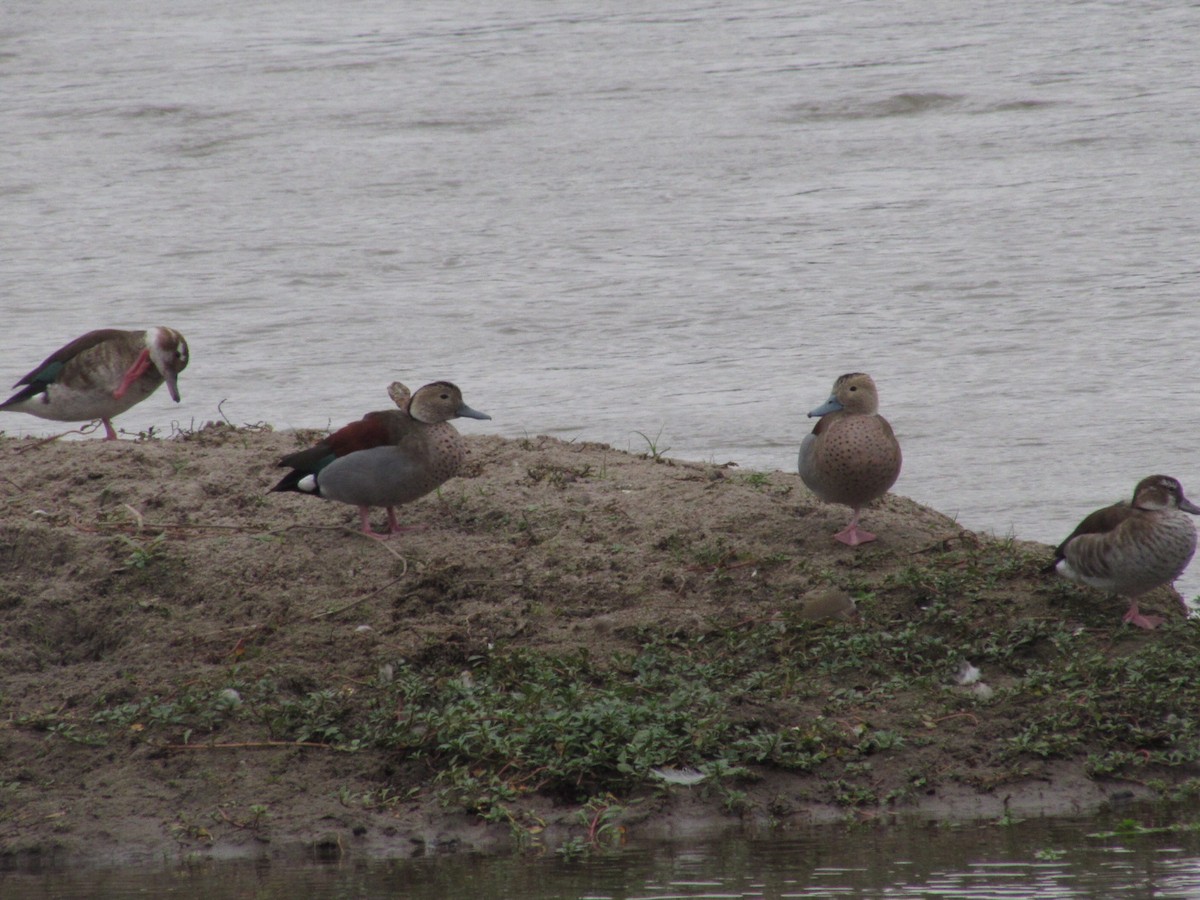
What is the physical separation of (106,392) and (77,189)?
26.4 feet

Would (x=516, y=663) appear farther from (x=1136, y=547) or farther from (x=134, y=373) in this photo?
(x=134, y=373)

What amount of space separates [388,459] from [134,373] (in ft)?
8.19

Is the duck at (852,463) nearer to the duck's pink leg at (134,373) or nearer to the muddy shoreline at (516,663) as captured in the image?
the muddy shoreline at (516,663)

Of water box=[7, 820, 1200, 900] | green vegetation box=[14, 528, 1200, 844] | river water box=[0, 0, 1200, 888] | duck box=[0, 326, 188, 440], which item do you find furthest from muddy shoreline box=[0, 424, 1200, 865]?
river water box=[0, 0, 1200, 888]

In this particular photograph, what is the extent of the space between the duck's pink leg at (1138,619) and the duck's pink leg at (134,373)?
4914mm

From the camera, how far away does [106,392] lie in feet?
26.9

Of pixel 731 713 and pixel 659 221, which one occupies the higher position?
pixel 659 221

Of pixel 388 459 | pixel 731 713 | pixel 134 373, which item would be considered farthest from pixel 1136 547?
pixel 134 373

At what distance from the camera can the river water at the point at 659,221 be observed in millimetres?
9375

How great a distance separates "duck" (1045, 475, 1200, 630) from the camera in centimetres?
568

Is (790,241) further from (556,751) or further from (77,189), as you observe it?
(556,751)

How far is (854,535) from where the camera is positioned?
21.0 ft

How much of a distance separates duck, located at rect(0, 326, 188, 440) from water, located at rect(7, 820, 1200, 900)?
399 cm

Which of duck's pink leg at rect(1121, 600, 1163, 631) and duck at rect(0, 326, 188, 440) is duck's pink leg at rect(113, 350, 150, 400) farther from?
duck's pink leg at rect(1121, 600, 1163, 631)
